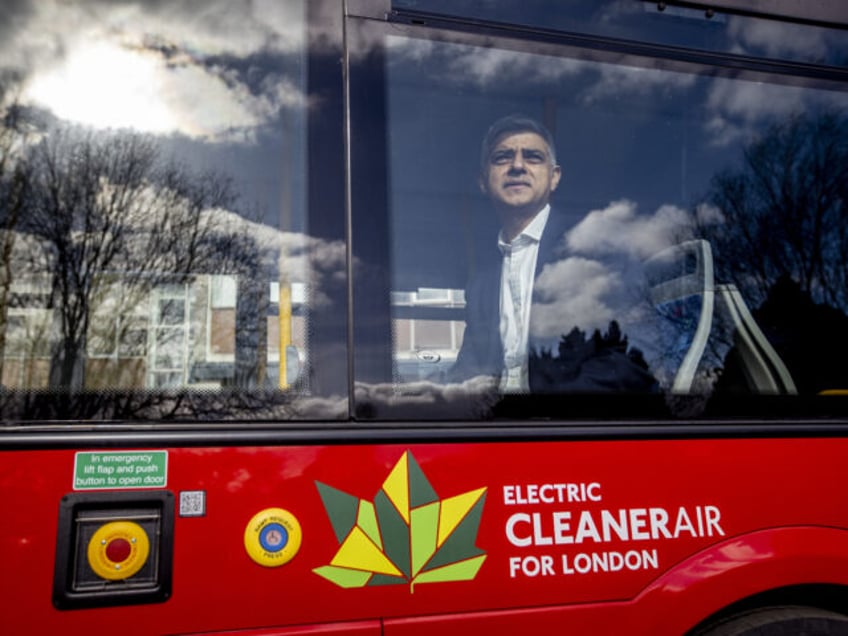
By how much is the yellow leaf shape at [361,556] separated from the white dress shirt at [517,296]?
0.59 m

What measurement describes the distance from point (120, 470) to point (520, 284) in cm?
124

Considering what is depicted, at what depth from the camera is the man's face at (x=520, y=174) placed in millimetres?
2156

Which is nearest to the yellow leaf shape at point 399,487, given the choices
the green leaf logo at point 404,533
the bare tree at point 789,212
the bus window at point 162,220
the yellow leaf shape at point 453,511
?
the green leaf logo at point 404,533

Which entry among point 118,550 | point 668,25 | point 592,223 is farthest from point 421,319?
point 668,25

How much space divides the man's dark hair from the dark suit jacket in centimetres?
29

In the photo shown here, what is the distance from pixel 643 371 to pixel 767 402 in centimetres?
43

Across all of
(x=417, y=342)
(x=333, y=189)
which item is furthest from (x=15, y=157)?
(x=417, y=342)

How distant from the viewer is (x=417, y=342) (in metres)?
1.92

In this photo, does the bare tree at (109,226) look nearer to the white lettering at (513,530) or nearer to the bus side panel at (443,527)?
the bus side panel at (443,527)

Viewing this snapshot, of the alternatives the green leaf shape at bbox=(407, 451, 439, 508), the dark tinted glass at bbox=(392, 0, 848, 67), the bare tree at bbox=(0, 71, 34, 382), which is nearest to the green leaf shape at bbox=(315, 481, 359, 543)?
the green leaf shape at bbox=(407, 451, 439, 508)

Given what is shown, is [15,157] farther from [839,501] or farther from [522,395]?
[839,501]

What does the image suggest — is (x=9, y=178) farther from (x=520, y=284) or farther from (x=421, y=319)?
(x=520, y=284)

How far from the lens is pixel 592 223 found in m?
2.20

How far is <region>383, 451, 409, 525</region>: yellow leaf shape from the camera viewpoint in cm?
180
